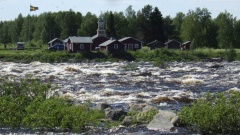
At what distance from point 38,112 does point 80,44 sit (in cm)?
7289

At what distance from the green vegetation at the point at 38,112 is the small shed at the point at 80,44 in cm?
6786

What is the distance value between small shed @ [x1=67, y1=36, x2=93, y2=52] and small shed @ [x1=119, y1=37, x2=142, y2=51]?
331 inches

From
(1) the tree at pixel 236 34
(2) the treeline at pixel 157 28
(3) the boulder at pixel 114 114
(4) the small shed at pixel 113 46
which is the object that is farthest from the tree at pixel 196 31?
(3) the boulder at pixel 114 114

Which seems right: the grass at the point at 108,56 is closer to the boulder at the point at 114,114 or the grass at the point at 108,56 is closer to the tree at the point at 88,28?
the tree at the point at 88,28

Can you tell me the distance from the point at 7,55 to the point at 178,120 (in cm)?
6331

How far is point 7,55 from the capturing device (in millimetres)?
78062

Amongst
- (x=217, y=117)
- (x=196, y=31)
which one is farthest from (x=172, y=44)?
(x=217, y=117)

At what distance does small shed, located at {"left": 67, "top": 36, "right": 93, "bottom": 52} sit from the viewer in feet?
292

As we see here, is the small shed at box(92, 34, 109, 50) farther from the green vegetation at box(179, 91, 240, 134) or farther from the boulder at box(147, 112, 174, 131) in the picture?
the green vegetation at box(179, 91, 240, 134)

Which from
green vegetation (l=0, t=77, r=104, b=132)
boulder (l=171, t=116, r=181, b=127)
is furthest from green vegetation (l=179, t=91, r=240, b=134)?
green vegetation (l=0, t=77, r=104, b=132)

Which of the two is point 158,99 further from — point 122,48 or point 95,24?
point 95,24

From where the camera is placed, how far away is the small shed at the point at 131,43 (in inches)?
3797

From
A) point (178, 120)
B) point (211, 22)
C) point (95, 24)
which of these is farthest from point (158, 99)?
point (95, 24)

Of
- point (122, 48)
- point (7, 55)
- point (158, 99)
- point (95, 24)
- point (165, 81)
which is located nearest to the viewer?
point (158, 99)
